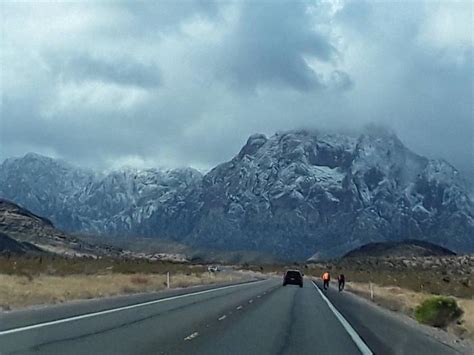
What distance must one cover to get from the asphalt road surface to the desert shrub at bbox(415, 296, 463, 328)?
4.07 feet

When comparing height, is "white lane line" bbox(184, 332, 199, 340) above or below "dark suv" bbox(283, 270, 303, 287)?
below

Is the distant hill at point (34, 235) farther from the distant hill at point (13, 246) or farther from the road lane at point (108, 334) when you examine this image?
the road lane at point (108, 334)

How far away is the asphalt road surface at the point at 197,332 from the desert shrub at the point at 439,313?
1239mm

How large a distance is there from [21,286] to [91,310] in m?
11.9

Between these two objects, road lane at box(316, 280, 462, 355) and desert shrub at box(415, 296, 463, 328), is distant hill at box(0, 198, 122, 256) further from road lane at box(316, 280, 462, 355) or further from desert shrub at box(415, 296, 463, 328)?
road lane at box(316, 280, 462, 355)

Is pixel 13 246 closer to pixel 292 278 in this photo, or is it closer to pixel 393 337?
pixel 292 278

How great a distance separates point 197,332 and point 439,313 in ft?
44.2

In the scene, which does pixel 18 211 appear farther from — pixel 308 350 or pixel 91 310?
pixel 308 350

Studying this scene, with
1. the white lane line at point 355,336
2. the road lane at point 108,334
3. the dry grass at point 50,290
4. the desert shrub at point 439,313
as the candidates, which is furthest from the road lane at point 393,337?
the dry grass at point 50,290

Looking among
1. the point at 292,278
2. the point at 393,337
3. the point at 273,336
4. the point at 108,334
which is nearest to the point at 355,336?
the point at 393,337

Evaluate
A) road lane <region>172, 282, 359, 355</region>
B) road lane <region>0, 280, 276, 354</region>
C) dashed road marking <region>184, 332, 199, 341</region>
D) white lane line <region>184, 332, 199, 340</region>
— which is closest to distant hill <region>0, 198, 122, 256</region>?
road lane <region>172, 282, 359, 355</region>

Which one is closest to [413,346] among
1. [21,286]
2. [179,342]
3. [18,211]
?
[179,342]

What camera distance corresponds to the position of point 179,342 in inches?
819

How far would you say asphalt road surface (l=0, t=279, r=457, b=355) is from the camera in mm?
19547
